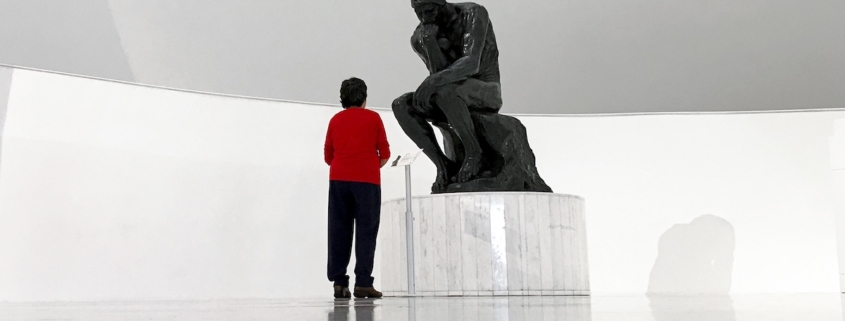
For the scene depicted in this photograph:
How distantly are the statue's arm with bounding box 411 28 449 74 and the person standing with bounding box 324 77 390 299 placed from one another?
801 millimetres

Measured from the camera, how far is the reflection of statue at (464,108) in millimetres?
4648

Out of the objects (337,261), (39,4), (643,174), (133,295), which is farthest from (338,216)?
(39,4)

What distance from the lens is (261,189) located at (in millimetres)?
6469

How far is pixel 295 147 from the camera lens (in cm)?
661

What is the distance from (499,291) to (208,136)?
2924 mm

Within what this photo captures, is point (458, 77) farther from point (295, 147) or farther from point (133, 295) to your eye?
point (133, 295)

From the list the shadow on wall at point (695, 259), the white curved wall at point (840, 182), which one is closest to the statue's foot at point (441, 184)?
the shadow on wall at point (695, 259)

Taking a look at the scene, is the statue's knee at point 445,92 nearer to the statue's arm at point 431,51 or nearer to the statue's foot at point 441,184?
the statue's arm at point 431,51

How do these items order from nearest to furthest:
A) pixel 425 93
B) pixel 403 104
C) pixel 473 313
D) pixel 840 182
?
pixel 473 313 → pixel 425 93 → pixel 403 104 → pixel 840 182

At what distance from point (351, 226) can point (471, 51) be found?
3.94 ft

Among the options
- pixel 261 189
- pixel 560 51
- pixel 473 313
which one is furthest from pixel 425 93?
pixel 560 51

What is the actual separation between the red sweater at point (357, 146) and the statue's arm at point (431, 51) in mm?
840

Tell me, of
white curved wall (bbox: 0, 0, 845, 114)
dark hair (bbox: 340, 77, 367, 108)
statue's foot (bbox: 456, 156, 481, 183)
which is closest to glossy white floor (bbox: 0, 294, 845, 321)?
dark hair (bbox: 340, 77, 367, 108)

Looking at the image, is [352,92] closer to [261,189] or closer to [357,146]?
[357,146]
